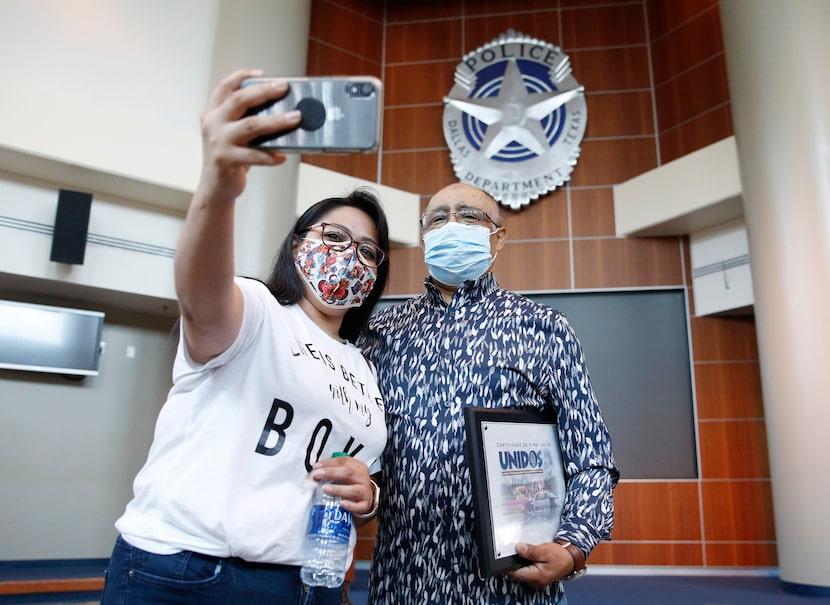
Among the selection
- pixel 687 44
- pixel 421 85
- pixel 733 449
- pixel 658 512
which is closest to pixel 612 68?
pixel 687 44

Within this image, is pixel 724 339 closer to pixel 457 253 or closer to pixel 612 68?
pixel 612 68

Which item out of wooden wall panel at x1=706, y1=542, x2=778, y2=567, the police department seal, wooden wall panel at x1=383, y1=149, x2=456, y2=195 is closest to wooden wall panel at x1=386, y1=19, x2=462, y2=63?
the police department seal

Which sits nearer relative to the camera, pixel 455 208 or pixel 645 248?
pixel 455 208

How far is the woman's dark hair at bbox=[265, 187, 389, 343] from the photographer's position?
116cm

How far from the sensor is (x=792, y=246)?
4.09m

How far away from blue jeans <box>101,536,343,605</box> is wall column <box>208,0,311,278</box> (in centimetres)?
383

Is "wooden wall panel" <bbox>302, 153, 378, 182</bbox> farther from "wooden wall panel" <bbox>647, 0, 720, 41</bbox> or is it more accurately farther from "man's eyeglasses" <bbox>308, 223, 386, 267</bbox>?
"man's eyeglasses" <bbox>308, 223, 386, 267</bbox>

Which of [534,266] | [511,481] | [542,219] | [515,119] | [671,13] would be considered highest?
[671,13]

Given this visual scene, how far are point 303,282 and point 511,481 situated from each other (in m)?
0.55

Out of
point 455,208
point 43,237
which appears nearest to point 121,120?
point 43,237

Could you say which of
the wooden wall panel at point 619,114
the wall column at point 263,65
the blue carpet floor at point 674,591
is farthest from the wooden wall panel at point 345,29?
the blue carpet floor at point 674,591

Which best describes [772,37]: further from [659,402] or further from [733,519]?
[733,519]

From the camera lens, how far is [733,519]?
484 centimetres

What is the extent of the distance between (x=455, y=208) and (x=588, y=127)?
4494mm
